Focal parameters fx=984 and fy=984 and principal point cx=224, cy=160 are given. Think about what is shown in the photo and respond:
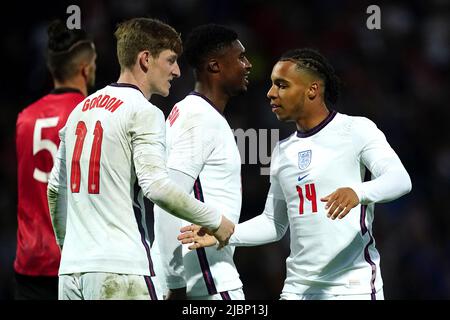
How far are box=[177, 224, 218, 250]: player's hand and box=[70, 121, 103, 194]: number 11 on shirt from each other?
66 centimetres

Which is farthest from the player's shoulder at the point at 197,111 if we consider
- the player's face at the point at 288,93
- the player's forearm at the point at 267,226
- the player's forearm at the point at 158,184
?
the player's forearm at the point at 158,184

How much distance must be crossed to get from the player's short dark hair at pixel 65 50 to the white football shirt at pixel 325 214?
72.5 inches

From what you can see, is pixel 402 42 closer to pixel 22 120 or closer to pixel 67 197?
pixel 22 120

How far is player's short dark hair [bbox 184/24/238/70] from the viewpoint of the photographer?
228 inches

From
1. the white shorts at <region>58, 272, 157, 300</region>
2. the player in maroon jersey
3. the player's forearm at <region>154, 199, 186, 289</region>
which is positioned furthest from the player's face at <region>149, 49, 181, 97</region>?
the player in maroon jersey

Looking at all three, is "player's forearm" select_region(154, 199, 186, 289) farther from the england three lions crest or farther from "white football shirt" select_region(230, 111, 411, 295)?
the england three lions crest

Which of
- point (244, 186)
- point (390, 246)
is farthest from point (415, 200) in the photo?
point (244, 186)

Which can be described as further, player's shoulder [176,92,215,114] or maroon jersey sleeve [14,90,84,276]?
maroon jersey sleeve [14,90,84,276]

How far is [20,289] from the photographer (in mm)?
6414

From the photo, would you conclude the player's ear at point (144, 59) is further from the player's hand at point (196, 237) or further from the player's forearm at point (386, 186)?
the player's forearm at point (386, 186)

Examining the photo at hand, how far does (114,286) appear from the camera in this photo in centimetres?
462

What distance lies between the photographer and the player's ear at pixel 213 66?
5.73 m

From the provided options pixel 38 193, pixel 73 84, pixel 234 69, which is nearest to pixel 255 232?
pixel 234 69

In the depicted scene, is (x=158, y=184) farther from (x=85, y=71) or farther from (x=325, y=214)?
(x=85, y=71)
